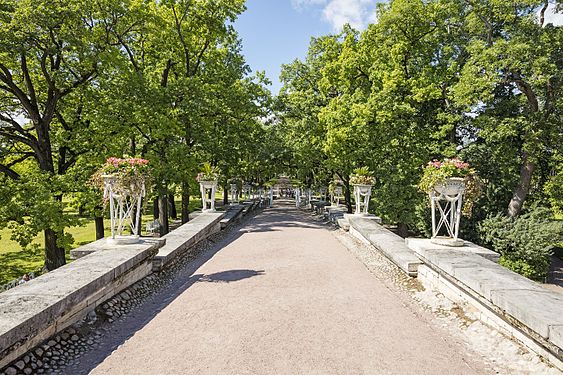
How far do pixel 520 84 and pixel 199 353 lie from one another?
621 inches

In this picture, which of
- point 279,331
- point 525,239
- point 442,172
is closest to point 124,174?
point 279,331

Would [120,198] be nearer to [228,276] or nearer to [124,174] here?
[124,174]

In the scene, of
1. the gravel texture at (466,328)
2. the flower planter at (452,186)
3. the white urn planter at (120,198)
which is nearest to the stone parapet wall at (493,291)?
the gravel texture at (466,328)

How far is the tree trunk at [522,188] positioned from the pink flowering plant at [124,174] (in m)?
14.8

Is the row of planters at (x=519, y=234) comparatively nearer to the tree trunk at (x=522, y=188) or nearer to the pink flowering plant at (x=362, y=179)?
the pink flowering plant at (x=362, y=179)

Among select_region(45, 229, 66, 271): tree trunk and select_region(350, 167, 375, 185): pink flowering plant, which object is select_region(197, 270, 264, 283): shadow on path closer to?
select_region(350, 167, 375, 185): pink flowering plant

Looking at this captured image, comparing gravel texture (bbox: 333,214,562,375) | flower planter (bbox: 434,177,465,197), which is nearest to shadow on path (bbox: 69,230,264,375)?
gravel texture (bbox: 333,214,562,375)

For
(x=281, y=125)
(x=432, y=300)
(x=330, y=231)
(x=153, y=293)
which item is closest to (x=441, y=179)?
(x=432, y=300)

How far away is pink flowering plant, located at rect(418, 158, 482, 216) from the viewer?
244 inches

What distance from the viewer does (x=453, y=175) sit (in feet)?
20.9

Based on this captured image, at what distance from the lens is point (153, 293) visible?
5.66m

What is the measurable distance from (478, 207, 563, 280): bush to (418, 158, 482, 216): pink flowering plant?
339 inches

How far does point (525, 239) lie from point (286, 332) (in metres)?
13.2

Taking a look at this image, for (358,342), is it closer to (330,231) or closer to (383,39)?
(330,231)
